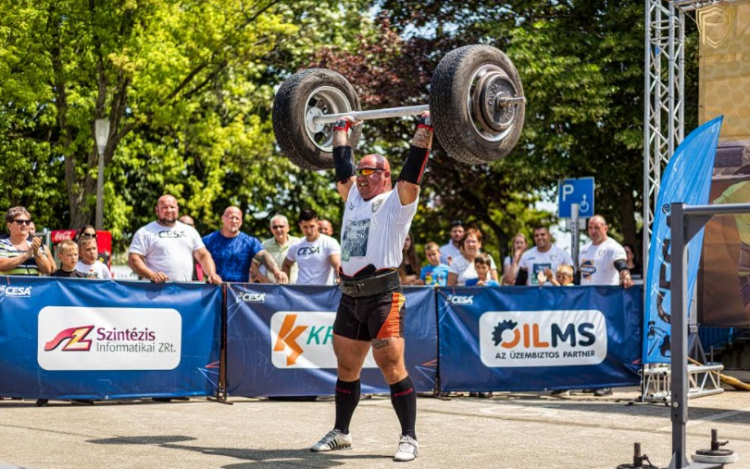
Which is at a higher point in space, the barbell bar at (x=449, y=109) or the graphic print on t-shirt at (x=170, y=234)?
the barbell bar at (x=449, y=109)

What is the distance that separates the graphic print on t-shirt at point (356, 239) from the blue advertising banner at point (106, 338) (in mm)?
3545

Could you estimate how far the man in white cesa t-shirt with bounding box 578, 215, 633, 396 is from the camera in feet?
38.8

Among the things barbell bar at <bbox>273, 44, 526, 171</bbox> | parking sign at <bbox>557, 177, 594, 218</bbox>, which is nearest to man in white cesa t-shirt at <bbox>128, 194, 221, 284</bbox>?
barbell bar at <bbox>273, 44, 526, 171</bbox>

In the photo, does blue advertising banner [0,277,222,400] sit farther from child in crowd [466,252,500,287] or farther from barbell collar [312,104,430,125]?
child in crowd [466,252,500,287]

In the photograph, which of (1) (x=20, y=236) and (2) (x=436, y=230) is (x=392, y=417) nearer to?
(1) (x=20, y=236)

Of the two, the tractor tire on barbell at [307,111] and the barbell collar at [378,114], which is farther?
the tractor tire on barbell at [307,111]

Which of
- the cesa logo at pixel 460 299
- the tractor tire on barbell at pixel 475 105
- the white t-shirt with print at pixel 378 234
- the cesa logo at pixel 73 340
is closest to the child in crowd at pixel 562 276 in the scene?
the cesa logo at pixel 460 299

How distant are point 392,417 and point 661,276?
3283 millimetres

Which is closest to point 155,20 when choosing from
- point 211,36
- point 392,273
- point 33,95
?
point 211,36

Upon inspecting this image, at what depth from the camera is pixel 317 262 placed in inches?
451

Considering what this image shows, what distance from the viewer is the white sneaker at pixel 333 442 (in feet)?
23.1

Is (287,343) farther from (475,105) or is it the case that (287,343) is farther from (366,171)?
(475,105)

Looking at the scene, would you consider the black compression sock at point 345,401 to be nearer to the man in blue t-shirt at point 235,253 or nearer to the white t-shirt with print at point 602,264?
the man in blue t-shirt at point 235,253

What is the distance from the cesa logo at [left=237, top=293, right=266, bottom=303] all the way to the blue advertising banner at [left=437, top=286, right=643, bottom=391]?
1.96 m
